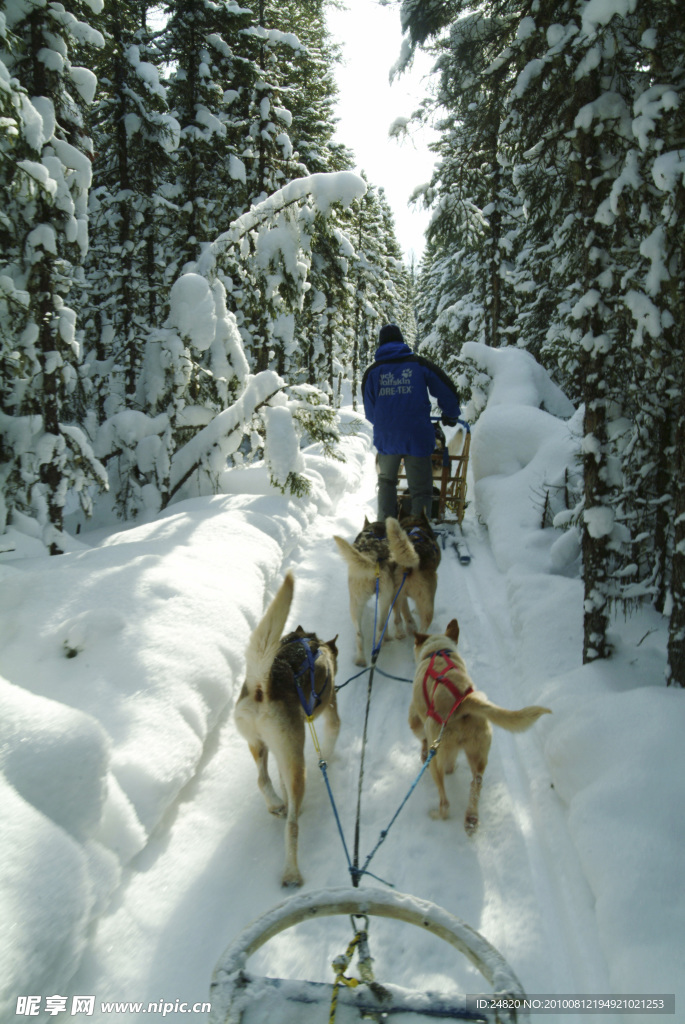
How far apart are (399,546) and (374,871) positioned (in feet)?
7.32

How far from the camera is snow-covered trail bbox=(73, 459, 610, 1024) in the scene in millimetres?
2215

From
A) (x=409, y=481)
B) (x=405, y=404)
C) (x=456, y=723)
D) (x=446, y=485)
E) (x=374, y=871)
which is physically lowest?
(x=374, y=871)

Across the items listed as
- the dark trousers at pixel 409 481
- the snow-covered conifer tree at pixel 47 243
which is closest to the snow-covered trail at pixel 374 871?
the dark trousers at pixel 409 481

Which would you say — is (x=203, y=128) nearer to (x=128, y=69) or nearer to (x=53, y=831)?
(x=128, y=69)

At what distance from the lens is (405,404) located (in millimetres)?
6375

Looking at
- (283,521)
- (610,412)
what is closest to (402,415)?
(283,521)

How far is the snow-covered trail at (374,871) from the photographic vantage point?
2215 millimetres

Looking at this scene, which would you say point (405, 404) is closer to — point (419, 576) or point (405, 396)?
point (405, 396)

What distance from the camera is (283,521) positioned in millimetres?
7309

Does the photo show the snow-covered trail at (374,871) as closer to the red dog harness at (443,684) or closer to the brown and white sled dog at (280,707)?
the brown and white sled dog at (280,707)

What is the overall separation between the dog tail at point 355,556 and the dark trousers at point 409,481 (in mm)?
2292

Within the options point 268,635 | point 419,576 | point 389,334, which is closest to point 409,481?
point 389,334

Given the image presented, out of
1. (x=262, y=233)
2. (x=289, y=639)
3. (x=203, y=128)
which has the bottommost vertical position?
(x=289, y=639)

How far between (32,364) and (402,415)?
472cm
